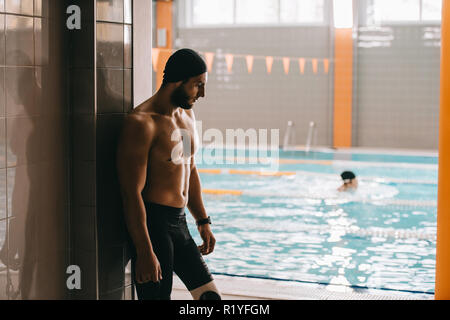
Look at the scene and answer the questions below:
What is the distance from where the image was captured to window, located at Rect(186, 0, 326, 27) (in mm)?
13742

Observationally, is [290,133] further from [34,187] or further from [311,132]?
→ [34,187]

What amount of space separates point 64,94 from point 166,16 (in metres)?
12.0

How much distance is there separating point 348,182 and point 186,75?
20.4 feet

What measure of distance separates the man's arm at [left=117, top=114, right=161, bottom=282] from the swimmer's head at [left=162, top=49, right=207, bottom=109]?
19 cm

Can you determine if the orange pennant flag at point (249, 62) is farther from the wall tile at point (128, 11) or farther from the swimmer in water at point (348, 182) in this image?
the wall tile at point (128, 11)

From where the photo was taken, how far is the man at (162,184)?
8.65 ft

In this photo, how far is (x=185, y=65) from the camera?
2660mm

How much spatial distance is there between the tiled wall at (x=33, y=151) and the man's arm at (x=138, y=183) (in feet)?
1.15

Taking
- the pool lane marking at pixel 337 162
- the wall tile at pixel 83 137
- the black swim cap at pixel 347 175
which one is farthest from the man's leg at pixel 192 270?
the pool lane marking at pixel 337 162

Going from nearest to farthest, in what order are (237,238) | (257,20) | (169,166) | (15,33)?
(15,33), (169,166), (237,238), (257,20)

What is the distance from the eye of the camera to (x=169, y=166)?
2713 mm

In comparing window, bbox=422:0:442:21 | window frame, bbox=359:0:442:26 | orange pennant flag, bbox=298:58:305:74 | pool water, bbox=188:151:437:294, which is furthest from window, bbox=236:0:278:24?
pool water, bbox=188:151:437:294
